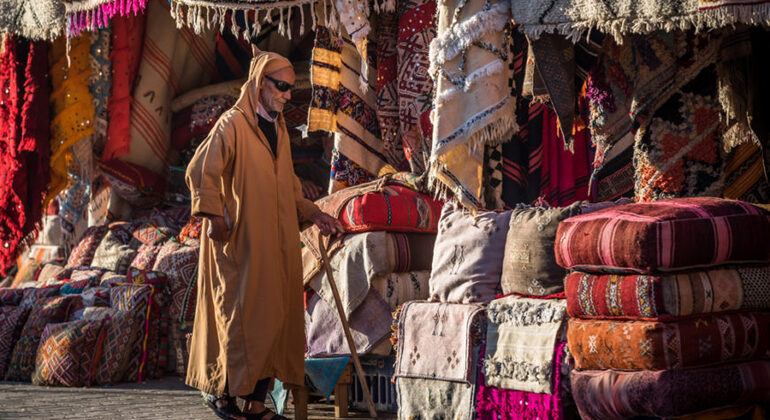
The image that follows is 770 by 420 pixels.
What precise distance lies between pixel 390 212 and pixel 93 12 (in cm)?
291

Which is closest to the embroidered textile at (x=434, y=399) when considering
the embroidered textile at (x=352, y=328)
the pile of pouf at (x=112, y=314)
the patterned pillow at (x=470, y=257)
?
the patterned pillow at (x=470, y=257)

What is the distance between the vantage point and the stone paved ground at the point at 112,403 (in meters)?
4.68

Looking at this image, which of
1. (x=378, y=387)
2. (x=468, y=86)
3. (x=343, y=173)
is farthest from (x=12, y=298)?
(x=468, y=86)

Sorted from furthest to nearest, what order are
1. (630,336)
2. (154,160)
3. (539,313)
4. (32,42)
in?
(154,160) → (32,42) → (539,313) → (630,336)

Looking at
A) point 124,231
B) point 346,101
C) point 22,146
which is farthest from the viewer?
point 124,231

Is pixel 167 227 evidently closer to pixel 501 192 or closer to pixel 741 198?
pixel 501 192

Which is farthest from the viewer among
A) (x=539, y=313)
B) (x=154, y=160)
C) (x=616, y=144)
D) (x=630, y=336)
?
(x=154, y=160)

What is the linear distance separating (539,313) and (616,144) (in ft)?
4.38

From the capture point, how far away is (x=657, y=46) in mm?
3975

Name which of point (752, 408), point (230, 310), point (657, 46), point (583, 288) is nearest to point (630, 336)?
point (583, 288)

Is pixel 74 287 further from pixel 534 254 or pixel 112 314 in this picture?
pixel 534 254

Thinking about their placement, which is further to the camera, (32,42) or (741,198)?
(32,42)

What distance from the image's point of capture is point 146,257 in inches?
270

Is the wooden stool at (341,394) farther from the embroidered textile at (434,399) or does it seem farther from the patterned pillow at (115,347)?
the patterned pillow at (115,347)
